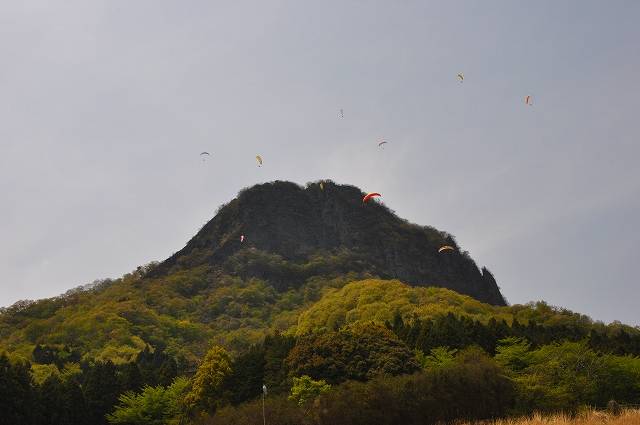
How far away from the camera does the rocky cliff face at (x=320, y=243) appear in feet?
433

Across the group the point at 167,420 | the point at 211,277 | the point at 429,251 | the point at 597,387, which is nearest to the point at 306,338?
the point at 167,420

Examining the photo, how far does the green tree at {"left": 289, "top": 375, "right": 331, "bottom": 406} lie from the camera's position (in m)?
38.2

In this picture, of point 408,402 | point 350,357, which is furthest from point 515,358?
point 408,402

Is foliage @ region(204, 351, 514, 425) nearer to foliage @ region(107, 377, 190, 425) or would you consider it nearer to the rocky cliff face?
foliage @ region(107, 377, 190, 425)

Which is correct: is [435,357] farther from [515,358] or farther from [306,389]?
[306,389]

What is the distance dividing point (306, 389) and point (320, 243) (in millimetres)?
104799

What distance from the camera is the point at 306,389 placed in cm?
3891

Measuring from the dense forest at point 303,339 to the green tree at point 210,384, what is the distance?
0.11 meters

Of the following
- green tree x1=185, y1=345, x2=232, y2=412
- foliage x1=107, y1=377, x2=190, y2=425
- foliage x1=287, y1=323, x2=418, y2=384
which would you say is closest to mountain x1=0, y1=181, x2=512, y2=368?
foliage x1=107, y1=377, x2=190, y2=425

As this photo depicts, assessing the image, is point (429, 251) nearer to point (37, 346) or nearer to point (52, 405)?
point (37, 346)

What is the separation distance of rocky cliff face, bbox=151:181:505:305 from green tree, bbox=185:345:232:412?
77.3 meters

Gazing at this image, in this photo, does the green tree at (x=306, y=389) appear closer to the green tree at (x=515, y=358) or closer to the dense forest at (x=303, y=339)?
the dense forest at (x=303, y=339)

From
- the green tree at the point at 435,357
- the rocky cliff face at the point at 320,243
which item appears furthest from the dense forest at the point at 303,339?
the rocky cliff face at the point at 320,243

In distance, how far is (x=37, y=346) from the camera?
8288 cm
